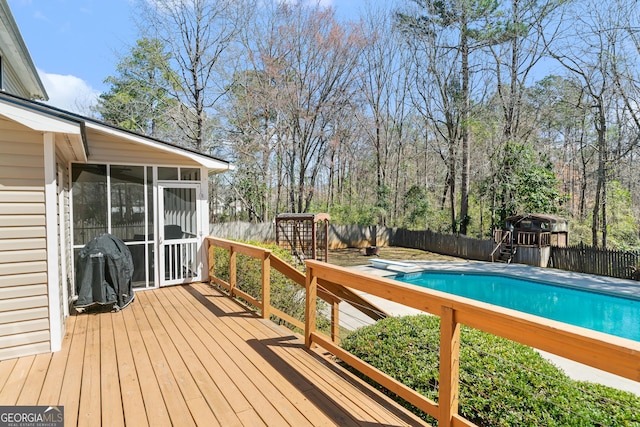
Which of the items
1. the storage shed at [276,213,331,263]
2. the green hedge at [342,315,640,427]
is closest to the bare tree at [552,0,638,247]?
the storage shed at [276,213,331,263]

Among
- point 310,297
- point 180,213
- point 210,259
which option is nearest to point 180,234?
point 180,213

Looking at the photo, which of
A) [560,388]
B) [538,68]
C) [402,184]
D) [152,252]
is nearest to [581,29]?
[538,68]

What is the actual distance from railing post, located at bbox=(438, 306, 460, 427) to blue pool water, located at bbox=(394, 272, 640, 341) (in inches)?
337

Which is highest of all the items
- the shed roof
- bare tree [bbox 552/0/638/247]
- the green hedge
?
bare tree [bbox 552/0/638/247]

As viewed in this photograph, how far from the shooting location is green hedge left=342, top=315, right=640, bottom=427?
2.43 meters

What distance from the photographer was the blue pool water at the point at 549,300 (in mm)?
8688

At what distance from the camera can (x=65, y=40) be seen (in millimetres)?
11875

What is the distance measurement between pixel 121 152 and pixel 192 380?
3.99m

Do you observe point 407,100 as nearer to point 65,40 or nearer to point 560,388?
point 65,40

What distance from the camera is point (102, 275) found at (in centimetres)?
445

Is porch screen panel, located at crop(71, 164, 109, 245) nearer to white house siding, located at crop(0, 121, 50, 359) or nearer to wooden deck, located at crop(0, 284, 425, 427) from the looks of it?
wooden deck, located at crop(0, 284, 425, 427)

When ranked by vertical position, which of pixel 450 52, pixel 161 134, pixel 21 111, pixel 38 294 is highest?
pixel 450 52

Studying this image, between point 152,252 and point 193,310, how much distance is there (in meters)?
1.61

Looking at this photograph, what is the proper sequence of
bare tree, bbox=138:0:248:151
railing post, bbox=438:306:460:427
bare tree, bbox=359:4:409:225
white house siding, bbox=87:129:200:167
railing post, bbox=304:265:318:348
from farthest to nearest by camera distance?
bare tree, bbox=359:4:409:225 < bare tree, bbox=138:0:248:151 < white house siding, bbox=87:129:200:167 < railing post, bbox=304:265:318:348 < railing post, bbox=438:306:460:427
